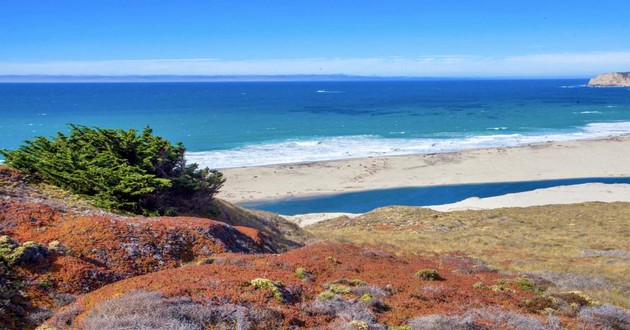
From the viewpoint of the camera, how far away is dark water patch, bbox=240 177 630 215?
147ft

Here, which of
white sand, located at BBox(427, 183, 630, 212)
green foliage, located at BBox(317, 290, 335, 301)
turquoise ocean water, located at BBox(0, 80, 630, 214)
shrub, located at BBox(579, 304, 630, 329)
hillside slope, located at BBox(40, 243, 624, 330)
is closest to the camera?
hillside slope, located at BBox(40, 243, 624, 330)

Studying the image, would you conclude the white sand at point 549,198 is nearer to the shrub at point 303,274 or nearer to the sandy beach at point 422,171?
the sandy beach at point 422,171

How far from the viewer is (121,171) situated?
19000 millimetres

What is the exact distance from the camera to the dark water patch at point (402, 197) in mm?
44750

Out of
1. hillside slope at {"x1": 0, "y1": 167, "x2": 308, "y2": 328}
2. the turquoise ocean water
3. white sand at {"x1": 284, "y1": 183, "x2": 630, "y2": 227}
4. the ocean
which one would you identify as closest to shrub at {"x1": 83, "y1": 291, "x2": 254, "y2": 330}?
hillside slope at {"x1": 0, "y1": 167, "x2": 308, "y2": 328}

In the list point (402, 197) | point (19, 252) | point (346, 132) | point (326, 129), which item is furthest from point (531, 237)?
point (326, 129)

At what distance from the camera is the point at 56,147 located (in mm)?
21922

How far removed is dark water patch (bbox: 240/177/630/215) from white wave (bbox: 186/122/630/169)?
14.9m

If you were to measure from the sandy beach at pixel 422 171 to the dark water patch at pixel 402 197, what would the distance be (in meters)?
1.33

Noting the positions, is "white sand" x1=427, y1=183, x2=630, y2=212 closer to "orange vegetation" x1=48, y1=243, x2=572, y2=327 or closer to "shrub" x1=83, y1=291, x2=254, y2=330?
"orange vegetation" x1=48, y1=243, x2=572, y2=327

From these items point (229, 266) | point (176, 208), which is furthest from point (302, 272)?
point (176, 208)

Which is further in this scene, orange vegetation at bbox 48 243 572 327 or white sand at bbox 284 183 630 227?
white sand at bbox 284 183 630 227

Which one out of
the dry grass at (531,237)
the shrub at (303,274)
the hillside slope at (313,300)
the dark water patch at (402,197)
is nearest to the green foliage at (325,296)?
the hillside slope at (313,300)

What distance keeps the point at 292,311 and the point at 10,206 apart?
10127mm
